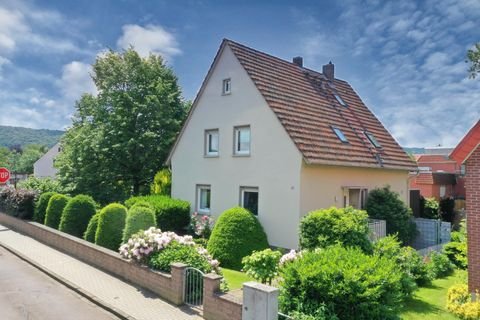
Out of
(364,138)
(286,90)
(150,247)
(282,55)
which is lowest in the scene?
(150,247)

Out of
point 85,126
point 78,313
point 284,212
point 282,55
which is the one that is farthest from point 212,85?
point 85,126

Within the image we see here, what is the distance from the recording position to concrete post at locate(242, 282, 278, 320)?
5820 millimetres

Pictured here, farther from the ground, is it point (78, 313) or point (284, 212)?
point (284, 212)

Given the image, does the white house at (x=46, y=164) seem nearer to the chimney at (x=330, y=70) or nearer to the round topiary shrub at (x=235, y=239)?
the chimney at (x=330, y=70)

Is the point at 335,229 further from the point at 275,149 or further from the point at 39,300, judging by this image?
the point at 39,300

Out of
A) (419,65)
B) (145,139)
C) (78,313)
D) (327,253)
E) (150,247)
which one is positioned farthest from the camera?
(145,139)

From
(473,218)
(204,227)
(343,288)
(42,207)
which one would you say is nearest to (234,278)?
(343,288)

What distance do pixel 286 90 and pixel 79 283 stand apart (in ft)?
37.3

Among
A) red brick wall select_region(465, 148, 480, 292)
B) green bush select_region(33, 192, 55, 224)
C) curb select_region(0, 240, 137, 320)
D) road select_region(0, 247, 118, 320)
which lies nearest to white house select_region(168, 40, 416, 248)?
red brick wall select_region(465, 148, 480, 292)

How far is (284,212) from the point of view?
1372 centimetres

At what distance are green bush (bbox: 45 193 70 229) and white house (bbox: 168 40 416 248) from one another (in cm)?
548

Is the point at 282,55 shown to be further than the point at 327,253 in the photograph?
Yes

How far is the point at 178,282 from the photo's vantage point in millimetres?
8211

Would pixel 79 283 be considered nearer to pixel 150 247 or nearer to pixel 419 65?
pixel 150 247
